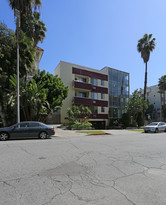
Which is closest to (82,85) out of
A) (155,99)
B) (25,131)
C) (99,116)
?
(99,116)

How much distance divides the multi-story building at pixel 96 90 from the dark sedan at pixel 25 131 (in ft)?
44.4

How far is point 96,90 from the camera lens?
33219 millimetres

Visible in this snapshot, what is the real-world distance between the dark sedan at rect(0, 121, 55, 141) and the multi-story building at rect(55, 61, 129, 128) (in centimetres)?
1353

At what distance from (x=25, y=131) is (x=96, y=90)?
23016 millimetres

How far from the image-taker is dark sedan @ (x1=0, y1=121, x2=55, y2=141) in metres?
11.6

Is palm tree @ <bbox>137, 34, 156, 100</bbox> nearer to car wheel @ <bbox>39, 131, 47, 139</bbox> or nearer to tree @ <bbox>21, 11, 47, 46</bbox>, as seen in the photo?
tree @ <bbox>21, 11, 47, 46</bbox>

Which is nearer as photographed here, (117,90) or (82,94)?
(82,94)

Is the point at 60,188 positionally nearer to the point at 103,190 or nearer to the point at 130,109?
the point at 103,190

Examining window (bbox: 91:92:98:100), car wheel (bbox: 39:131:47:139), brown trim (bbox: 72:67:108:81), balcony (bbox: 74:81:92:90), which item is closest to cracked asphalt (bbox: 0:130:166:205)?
car wheel (bbox: 39:131:47:139)

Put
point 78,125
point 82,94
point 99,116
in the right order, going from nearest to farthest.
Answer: point 78,125 < point 82,94 < point 99,116

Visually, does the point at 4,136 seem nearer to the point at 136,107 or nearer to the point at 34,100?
the point at 34,100

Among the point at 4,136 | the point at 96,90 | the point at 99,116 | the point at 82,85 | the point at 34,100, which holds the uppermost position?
the point at 82,85

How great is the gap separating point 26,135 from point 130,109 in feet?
76.9

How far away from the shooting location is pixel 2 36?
18078mm
